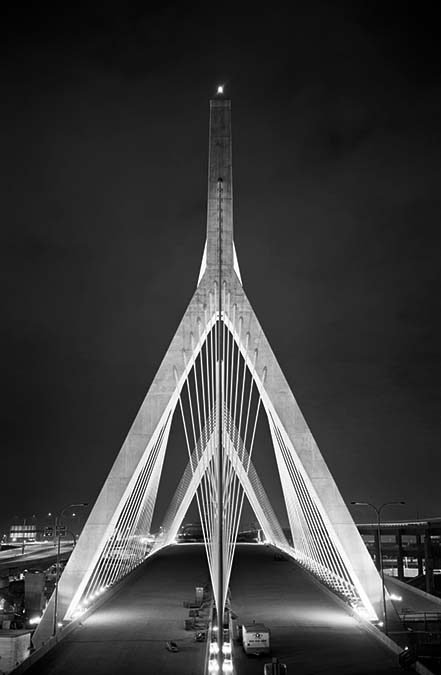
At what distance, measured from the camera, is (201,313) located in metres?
27.1

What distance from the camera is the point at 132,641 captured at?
2023cm

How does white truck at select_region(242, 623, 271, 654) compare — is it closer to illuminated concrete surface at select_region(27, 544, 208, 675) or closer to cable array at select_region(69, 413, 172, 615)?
illuminated concrete surface at select_region(27, 544, 208, 675)

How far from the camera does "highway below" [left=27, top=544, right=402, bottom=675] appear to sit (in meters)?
17.0

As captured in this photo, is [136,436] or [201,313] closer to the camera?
[136,436]

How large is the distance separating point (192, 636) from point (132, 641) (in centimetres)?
195

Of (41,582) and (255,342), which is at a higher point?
(255,342)

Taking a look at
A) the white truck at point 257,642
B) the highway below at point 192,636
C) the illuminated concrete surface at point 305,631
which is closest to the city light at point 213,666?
the highway below at point 192,636

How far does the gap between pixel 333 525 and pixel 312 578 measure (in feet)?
51.4

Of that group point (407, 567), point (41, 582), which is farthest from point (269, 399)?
point (407, 567)

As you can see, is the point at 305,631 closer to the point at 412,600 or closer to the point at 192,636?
the point at 192,636

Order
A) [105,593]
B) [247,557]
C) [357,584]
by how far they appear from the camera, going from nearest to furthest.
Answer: [357,584] < [105,593] < [247,557]

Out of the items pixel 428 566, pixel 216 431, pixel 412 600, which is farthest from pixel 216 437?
pixel 428 566

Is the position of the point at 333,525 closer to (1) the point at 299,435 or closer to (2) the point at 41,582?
(1) the point at 299,435

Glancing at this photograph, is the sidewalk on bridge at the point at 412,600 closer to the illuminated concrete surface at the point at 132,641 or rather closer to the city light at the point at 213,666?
the illuminated concrete surface at the point at 132,641
